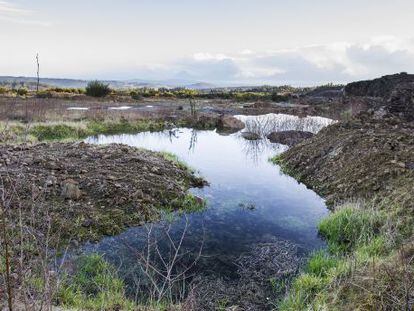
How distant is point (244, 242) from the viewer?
8.50m

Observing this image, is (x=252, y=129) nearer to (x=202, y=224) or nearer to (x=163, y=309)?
(x=202, y=224)

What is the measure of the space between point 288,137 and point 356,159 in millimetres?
9743

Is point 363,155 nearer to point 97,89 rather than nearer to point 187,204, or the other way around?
point 187,204

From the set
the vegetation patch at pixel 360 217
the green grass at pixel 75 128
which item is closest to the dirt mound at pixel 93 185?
the vegetation patch at pixel 360 217

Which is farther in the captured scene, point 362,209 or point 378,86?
point 378,86

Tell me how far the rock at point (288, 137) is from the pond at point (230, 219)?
279 centimetres

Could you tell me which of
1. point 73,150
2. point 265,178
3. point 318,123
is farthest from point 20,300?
point 318,123

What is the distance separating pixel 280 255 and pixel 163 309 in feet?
10.1

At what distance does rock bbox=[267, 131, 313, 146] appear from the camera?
21280 mm

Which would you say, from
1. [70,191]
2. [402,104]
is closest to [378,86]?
[402,104]

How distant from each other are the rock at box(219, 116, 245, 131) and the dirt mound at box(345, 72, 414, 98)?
79.9 ft

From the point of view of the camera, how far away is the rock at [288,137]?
21280mm

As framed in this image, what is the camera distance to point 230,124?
27.8 meters

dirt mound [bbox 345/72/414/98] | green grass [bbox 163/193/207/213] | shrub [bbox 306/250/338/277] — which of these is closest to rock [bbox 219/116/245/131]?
green grass [bbox 163/193/207/213]
